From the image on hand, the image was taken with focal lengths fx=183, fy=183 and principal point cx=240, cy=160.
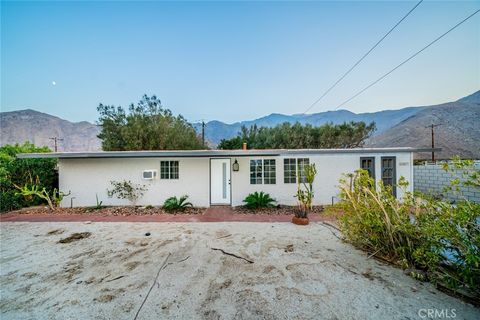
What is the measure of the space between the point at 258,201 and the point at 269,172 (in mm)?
1266

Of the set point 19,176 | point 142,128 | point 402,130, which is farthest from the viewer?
point 402,130

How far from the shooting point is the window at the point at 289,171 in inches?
291

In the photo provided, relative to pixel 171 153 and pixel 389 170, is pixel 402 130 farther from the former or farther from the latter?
pixel 171 153

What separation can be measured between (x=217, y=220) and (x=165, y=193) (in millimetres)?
2887

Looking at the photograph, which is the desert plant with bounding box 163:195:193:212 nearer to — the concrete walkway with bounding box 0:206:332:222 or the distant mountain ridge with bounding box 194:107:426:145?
the concrete walkway with bounding box 0:206:332:222

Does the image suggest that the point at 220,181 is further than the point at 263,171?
Yes

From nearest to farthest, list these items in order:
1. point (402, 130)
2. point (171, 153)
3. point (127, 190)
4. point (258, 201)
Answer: point (171, 153) → point (258, 201) → point (127, 190) → point (402, 130)

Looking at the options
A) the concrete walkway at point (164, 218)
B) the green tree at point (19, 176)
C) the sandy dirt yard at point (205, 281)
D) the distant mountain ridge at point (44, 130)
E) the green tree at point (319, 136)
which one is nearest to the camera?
the sandy dirt yard at point (205, 281)

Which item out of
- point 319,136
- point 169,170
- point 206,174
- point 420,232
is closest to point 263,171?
point 206,174

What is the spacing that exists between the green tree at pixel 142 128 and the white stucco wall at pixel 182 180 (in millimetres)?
5973

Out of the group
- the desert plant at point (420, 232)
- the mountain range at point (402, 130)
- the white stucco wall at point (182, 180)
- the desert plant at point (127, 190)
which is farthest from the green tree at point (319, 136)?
the desert plant at point (420, 232)

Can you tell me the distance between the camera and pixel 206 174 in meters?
7.47

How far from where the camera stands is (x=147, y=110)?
15.1m

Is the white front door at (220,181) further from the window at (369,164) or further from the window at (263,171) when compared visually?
the window at (369,164)
